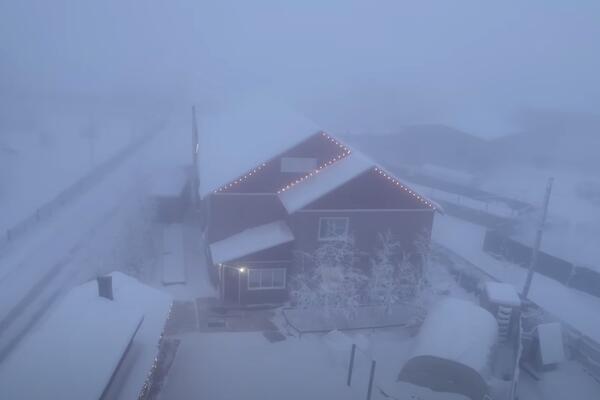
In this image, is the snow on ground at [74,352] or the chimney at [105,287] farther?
the chimney at [105,287]

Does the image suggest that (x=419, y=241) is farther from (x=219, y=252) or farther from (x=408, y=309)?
(x=219, y=252)

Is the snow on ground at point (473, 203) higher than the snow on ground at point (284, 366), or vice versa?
the snow on ground at point (473, 203)

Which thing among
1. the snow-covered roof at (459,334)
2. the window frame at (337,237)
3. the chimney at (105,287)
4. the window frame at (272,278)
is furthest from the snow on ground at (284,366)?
the window frame at (337,237)

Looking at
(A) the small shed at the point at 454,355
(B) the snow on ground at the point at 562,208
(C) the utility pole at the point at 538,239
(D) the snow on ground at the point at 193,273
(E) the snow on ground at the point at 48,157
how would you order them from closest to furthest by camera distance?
(A) the small shed at the point at 454,355
(C) the utility pole at the point at 538,239
(D) the snow on ground at the point at 193,273
(B) the snow on ground at the point at 562,208
(E) the snow on ground at the point at 48,157

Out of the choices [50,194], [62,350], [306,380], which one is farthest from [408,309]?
[50,194]

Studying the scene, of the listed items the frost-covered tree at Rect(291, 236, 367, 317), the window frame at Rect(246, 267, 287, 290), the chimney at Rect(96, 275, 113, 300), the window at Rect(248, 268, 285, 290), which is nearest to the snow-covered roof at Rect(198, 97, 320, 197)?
the window frame at Rect(246, 267, 287, 290)

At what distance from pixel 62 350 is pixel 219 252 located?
11.3 m

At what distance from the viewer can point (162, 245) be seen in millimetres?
32750

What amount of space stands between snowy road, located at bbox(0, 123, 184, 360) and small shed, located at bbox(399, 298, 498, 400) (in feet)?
62.1

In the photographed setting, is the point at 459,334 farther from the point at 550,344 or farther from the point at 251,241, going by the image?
the point at 251,241

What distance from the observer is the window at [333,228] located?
26.0 m

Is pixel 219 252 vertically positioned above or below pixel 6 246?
above

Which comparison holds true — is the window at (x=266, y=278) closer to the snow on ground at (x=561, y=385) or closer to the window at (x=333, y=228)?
the window at (x=333, y=228)

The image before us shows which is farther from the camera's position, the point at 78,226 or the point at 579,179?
the point at 579,179
